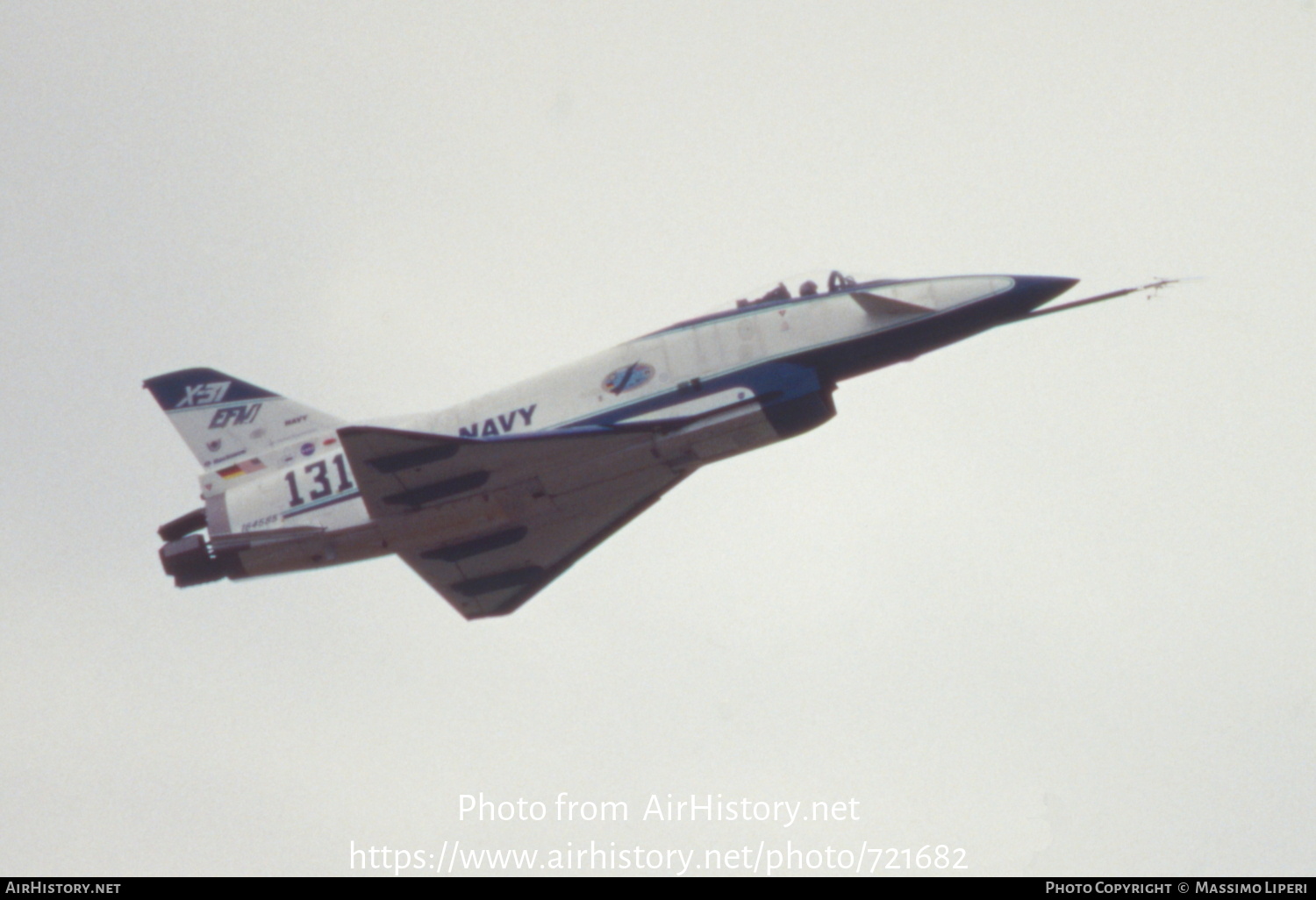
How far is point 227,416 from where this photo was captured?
28547 millimetres

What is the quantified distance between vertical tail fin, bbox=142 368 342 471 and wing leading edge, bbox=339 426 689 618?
324cm

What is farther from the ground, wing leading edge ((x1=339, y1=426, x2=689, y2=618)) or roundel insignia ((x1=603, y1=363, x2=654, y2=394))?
roundel insignia ((x1=603, y1=363, x2=654, y2=394))

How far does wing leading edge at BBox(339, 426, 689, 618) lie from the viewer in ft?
83.3

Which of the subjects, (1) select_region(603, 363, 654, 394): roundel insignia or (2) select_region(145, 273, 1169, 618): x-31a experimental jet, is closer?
(2) select_region(145, 273, 1169, 618): x-31a experimental jet

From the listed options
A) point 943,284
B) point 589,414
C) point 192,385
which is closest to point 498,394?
point 589,414

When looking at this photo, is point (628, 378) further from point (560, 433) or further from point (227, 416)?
point (227, 416)

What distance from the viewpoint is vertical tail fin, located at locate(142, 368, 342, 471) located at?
28312mm

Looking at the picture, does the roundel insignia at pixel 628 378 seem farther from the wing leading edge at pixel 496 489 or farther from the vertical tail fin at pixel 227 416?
the vertical tail fin at pixel 227 416

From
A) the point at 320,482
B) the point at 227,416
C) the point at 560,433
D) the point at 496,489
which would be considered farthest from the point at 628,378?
the point at 227,416

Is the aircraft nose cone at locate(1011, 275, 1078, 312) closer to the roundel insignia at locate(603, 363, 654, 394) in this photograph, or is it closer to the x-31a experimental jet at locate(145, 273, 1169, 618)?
the x-31a experimental jet at locate(145, 273, 1169, 618)

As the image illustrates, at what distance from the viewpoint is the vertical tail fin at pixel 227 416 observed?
2831cm

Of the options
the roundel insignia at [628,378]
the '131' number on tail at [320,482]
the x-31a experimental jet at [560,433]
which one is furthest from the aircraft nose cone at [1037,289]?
the '131' number on tail at [320,482]

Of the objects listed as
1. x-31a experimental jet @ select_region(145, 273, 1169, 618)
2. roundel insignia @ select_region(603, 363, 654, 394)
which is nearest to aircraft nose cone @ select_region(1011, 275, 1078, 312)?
x-31a experimental jet @ select_region(145, 273, 1169, 618)

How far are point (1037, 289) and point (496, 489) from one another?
10.5 metres
